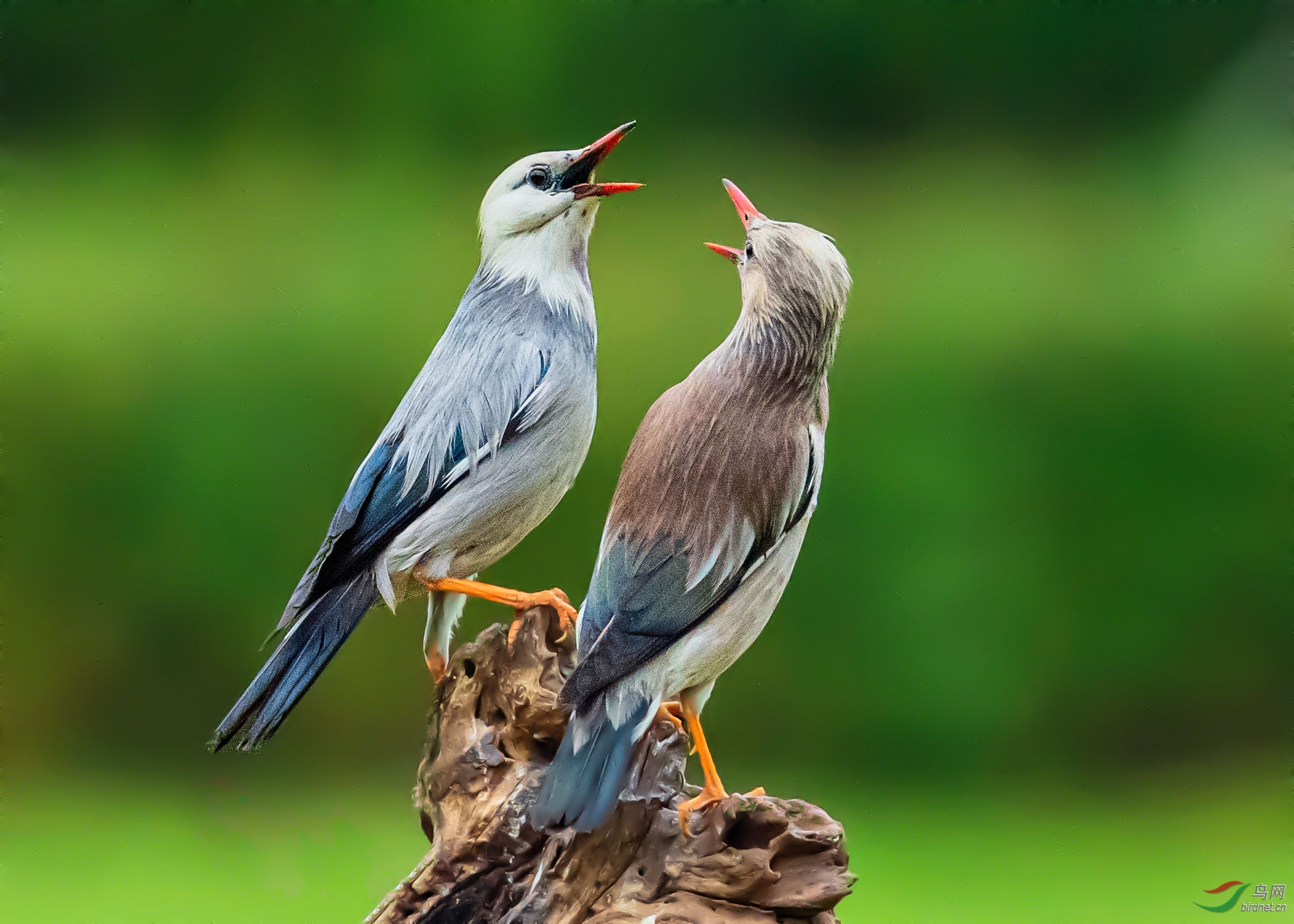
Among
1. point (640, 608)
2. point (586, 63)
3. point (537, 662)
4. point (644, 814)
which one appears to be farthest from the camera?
point (586, 63)

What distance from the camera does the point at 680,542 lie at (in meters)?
1.41

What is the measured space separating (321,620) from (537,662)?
35cm

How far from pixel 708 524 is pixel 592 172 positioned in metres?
0.63

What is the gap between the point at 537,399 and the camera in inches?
64.5

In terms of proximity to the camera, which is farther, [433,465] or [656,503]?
[433,465]

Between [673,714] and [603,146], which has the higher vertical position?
[603,146]

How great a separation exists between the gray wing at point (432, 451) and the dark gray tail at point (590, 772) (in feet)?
1.43

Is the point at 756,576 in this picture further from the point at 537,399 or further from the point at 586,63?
the point at 586,63

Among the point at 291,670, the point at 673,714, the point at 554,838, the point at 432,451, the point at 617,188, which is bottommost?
the point at 554,838

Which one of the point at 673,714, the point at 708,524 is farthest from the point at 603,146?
the point at 673,714

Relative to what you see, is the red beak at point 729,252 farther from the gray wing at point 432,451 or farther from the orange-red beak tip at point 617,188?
the gray wing at point 432,451

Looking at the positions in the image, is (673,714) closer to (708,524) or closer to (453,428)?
(708,524)

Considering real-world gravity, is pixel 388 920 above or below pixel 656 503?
below

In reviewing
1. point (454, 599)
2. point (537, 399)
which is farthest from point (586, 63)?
point (454, 599)
